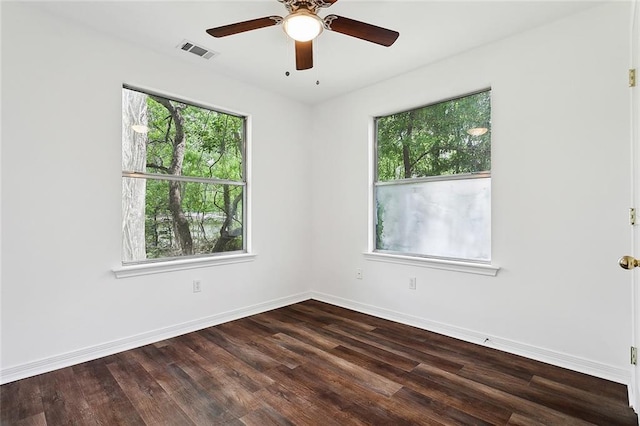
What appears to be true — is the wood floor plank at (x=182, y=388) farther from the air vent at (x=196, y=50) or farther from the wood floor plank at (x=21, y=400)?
the air vent at (x=196, y=50)

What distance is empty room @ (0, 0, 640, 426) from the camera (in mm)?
2121

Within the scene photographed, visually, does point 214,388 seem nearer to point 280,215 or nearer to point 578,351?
point 280,215

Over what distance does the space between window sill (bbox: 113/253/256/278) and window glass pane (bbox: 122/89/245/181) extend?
0.88 meters

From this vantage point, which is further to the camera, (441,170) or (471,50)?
(441,170)

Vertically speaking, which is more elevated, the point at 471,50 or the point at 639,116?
the point at 471,50

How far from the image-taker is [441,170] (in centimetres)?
329

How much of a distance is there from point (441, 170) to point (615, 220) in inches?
55.2

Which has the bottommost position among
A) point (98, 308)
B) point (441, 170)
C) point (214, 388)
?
point (214, 388)

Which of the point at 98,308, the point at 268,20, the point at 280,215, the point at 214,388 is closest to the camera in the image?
the point at 268,20

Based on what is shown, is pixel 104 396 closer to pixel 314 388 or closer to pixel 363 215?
pixel 314 388

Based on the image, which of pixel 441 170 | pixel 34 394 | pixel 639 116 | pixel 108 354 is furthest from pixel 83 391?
pixel 639 116

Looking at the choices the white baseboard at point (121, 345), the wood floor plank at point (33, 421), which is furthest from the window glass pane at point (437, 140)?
the wood floor plank at point (33, 421)

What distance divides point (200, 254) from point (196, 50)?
201 cm

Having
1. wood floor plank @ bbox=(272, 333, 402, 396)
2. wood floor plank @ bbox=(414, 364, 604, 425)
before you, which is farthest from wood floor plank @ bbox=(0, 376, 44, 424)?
wood floor plank @ bbox=(414, 364, 604, 425)
